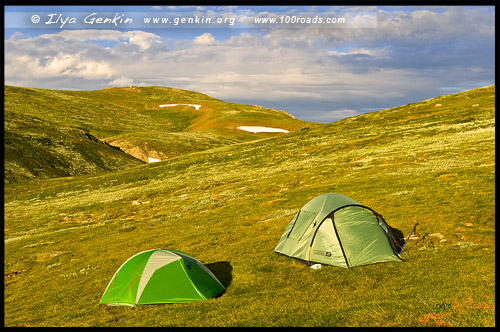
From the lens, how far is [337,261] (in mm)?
20328

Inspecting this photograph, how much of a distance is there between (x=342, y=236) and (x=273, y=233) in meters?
8.49

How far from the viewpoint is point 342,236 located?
20.6m

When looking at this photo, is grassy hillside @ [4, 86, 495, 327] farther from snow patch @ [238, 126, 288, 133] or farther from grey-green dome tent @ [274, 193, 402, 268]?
snow patch @ [238, 126, 288, 133]

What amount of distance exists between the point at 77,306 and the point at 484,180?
33.3 meters

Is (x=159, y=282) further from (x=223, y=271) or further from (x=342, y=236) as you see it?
(x=342, y=236)

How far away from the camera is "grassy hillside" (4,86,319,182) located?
89.8m

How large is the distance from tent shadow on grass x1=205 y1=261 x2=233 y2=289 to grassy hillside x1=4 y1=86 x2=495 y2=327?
132 millimetres

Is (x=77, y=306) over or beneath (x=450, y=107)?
beneath

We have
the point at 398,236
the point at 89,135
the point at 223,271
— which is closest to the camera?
the point at 223,271

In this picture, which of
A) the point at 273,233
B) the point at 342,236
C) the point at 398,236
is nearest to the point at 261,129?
the point at 273,233

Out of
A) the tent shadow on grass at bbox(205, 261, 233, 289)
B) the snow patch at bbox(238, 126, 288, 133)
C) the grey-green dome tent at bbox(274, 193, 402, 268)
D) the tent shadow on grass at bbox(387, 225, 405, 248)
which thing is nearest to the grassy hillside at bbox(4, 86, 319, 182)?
the snow patch at bbox(238, 126, 288, 133)

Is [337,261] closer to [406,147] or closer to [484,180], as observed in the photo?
[484,180]

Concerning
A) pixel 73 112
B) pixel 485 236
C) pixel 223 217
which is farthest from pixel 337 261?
pixel 73 112

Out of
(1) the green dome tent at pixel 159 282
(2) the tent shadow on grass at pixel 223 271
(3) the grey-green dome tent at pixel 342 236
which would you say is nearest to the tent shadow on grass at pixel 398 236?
(3) the grey-green dome tent at pixel 342 236
